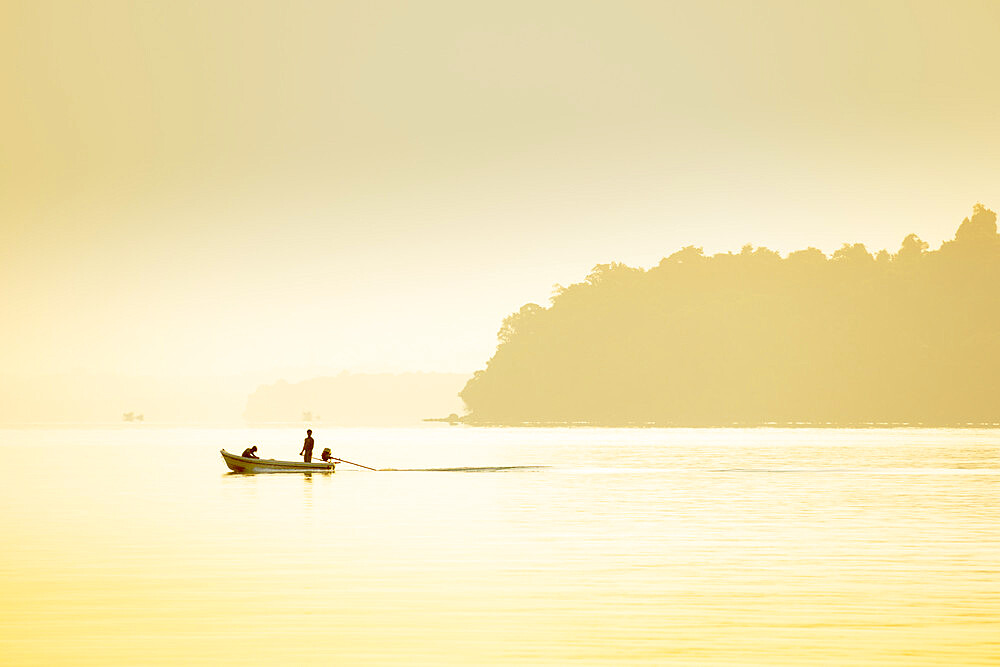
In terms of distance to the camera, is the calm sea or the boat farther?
the boat

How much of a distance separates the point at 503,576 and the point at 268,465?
51.3 m

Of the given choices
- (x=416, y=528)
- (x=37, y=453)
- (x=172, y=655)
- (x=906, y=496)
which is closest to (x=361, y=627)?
(x=172, y=655)

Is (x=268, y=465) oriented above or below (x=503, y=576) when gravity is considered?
above

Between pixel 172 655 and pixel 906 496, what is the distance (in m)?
47.8

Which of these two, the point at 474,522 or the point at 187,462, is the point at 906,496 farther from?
the point at 187,462

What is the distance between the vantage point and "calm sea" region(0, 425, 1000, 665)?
2583 centimetres

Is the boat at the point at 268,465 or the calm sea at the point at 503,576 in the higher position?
the boat at the point at 268,465

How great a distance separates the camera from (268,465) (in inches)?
3356

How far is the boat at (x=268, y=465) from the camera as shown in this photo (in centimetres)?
8481

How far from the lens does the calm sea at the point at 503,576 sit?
25.8 m

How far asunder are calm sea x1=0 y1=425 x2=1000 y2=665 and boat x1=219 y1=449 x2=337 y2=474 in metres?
11.6

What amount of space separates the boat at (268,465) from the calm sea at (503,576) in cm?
1157

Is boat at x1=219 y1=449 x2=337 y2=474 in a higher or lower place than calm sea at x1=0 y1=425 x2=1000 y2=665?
higher

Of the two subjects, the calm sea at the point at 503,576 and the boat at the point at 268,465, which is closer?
the calm sea at the point at 503,576
